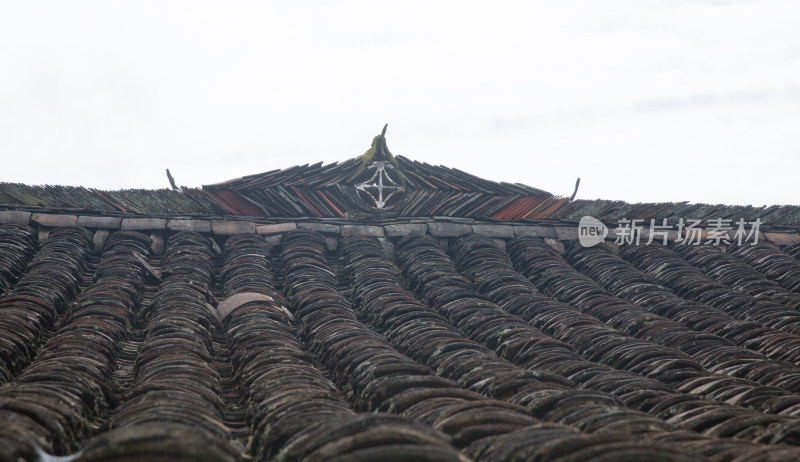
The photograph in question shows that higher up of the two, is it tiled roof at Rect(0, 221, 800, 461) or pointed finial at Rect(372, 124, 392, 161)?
pointed finial at Rect(372, 124, 392, 161)

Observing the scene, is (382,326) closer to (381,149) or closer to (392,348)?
(392,348)

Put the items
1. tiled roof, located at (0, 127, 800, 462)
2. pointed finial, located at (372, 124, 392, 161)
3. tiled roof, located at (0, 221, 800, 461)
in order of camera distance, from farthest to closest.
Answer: pointed finial, located at (372, 124, 392, 161) < tiled roof, located at (0, 127, 800, 462) < tiled roof, located at (0, 221, 800, 461)

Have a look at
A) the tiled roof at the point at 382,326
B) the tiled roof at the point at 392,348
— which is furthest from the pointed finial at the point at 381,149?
the tiled roof at the point at 392,348

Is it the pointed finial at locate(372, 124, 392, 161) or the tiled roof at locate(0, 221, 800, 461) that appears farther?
the pointed finial at locate(372, 124, 392, 161)

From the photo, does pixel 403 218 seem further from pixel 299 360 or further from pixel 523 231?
pixel 299 360

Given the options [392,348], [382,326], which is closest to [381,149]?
[382,326]

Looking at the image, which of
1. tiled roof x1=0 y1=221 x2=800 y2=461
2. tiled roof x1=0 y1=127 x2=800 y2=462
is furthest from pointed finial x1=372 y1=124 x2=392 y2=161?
tiled roof x1=0 y1=221 x2=800 y2=461

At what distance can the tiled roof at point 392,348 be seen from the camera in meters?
3.87

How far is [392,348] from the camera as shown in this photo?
6.68 meters

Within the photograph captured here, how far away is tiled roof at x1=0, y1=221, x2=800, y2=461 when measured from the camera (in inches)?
152

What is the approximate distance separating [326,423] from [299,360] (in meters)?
2.27

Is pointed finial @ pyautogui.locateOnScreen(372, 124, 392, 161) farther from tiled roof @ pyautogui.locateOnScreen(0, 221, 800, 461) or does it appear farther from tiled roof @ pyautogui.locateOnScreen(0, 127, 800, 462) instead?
tiled roof @ pyautogui.locateOnScreen(0, 221, 800, 461)

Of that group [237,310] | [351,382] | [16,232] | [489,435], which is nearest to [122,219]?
[16,232]

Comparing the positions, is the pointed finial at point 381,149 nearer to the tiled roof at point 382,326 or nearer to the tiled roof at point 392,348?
the tiled roof at point 382,326
